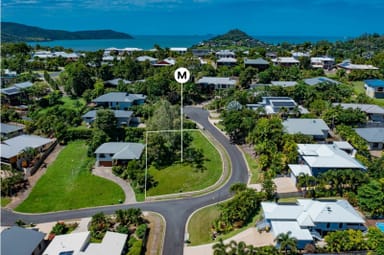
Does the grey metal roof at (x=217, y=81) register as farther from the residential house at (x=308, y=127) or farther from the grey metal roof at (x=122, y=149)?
the grey metal roof at (x=122, y=149)

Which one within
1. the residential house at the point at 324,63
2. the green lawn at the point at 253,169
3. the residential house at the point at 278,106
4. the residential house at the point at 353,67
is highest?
the residential house at the point at 324,63

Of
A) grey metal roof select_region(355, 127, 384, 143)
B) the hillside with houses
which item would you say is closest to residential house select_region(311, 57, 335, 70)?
the hillside with houses

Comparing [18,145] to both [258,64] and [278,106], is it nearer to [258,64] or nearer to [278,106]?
[278,106]

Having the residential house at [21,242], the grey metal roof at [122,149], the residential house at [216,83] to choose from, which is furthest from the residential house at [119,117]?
the residential house at [21,242]

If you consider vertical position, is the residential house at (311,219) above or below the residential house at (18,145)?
below

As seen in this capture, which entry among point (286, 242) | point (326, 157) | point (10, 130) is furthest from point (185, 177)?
point (10, 130)
